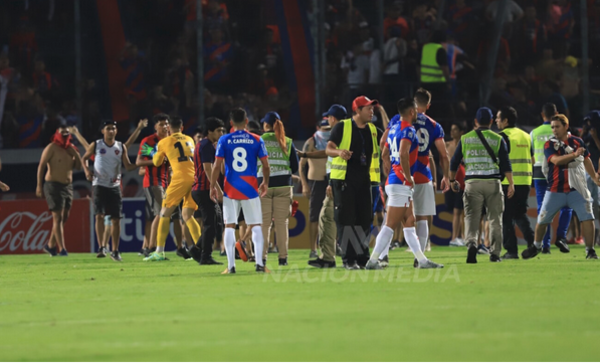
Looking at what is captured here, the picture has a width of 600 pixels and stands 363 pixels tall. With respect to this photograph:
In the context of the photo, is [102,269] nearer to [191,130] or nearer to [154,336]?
[154,336]

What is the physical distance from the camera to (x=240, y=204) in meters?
13.2

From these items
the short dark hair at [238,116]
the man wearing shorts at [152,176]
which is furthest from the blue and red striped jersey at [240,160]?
the man wearing shorts at [152,176]

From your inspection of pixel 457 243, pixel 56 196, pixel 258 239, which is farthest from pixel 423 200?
pixel 56 196

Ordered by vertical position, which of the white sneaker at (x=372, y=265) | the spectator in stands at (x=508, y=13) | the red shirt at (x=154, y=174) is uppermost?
the spectator in stands at (x=508, y=13)

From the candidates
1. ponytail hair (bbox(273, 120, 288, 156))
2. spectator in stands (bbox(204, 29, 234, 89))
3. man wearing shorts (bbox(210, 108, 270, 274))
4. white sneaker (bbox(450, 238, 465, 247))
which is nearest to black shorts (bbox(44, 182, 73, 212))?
spectator in stands (bbox(204, 29, 234, 89))

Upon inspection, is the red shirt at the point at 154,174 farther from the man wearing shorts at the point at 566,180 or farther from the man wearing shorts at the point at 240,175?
the man wearing shorts at the point at 566,180

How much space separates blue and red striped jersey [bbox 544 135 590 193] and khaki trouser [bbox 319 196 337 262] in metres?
3.43

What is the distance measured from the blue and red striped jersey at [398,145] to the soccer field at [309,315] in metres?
1.21

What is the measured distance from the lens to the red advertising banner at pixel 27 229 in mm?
22203

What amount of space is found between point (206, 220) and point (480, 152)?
13.0 feet

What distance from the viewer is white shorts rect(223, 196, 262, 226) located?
1311 centimetres

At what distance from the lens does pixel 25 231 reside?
2230 centimetres

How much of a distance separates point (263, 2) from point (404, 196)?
48.7 feet

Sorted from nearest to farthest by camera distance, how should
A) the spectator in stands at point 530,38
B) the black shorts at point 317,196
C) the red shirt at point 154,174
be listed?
the black shorts at point 317,196 < the red shirt at point 154,174 < the spectator in stands at point 530,38
